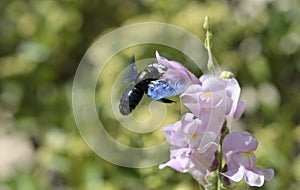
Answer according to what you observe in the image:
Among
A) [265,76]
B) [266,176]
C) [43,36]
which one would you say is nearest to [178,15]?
[265,76]

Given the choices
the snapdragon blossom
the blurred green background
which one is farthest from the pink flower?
the blurred green background

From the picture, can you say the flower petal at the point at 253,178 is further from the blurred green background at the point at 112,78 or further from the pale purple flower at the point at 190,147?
the blurred green background at the point at 112,78

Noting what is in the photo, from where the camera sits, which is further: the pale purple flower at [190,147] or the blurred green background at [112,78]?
the blurred green background at [112,78]

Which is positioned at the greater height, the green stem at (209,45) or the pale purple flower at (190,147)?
the green stem at (209,45)

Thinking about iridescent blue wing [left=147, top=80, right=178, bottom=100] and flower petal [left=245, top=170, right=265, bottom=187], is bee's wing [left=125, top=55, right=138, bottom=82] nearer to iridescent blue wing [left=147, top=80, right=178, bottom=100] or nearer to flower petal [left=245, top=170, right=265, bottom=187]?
iridescent blue wing [left=147, top=80, right=178, bottom=100]

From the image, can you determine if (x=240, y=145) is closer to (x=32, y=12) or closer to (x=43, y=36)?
(x=43, y=36)

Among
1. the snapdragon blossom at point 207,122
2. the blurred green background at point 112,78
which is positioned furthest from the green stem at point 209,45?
the blurred green background at point 112,78

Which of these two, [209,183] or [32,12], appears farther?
[32,12]
